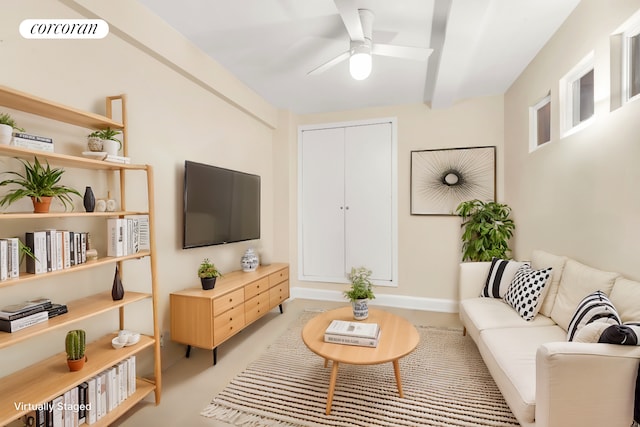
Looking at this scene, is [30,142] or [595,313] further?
[595,313]

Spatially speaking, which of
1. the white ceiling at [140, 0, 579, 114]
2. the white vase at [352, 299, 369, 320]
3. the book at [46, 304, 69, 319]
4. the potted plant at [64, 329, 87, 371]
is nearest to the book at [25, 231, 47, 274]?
the book at [46, 304, 69, 319]

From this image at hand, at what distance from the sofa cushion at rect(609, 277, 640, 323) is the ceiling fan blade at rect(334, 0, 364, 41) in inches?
86.5

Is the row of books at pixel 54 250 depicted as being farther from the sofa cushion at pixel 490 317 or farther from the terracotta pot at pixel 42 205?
the sofa cushion at pixel 490 317

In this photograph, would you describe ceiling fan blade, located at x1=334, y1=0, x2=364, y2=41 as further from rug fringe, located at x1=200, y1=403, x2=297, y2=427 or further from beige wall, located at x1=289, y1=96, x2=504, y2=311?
rug fringe, located at x1=200, y1=403, x2=297, y2=427

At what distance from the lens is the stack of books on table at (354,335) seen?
200 centimetres

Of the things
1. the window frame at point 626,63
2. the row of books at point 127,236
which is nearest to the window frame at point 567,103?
the window frame at point 626,63

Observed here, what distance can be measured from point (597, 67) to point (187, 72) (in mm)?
2990

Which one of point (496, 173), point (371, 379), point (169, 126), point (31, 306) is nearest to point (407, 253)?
point (496, 173)

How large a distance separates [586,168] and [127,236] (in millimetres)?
3080

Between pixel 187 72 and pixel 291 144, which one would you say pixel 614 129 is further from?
pixel 291 144

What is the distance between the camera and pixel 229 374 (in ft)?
7.85

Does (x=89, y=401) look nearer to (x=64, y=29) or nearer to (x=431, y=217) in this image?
(x=64, y=29)

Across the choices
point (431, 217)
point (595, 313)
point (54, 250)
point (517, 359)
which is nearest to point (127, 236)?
point (54, 250)

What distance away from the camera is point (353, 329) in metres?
2.11
